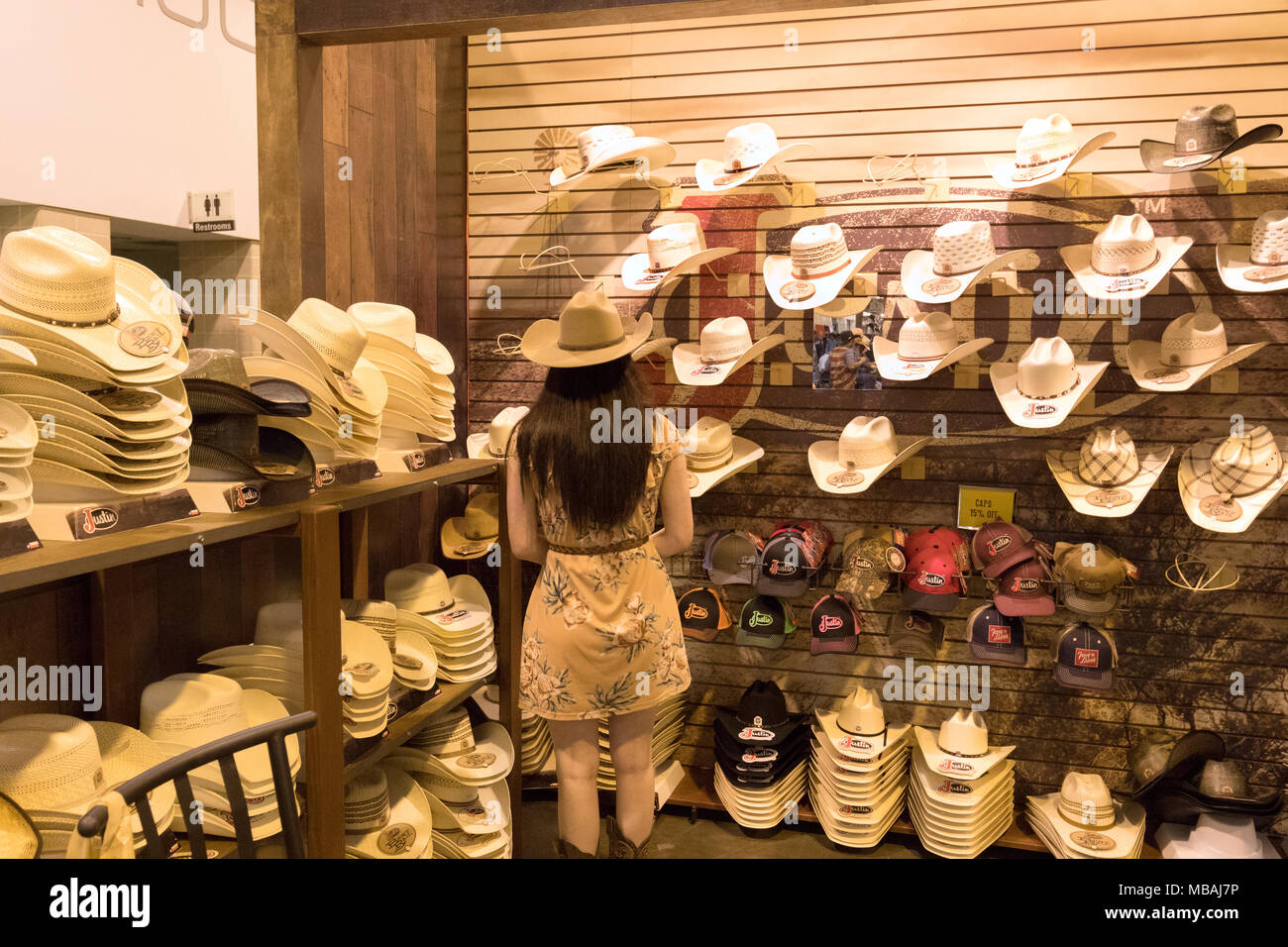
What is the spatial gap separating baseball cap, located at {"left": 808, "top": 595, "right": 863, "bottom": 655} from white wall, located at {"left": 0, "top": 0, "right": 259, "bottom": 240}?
305 centimetres

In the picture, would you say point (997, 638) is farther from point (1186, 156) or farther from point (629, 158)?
point (629, 158)

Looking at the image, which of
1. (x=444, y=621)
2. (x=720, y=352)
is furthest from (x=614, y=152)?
(x=444, y=621)

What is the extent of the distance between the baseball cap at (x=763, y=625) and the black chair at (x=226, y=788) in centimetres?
255

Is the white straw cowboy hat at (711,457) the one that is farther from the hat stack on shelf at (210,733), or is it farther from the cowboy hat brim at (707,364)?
the hat stack on shelf at (210,733)

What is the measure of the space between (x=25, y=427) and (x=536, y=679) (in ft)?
5.09

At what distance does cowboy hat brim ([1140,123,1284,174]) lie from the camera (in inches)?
132

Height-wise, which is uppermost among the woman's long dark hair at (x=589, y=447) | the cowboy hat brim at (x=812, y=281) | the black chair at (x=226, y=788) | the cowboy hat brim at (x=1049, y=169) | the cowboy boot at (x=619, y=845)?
the cowboy hat brim at (x=1049, y=169)

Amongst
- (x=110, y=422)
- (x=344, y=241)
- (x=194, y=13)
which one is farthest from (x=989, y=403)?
(x=194, y=13)

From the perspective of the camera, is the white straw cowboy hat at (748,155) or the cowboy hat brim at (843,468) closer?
the cowboy hat brim at (843,468)

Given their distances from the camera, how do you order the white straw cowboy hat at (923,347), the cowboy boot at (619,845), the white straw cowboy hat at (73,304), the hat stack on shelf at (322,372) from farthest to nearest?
1. the white straw cowboy hat at (923,347)
2. the cowboy boot at (619,845)
3. the hat stack on shelf at (322,372)
4. the white straw cowboy hat at (73,304)

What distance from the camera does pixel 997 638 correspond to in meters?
3.70

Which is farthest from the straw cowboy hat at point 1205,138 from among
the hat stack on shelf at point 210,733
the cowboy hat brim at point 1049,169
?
the hat stack on shelf at point 210,733

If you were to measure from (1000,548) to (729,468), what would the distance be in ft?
3.70

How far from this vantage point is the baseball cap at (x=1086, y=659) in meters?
3.61
